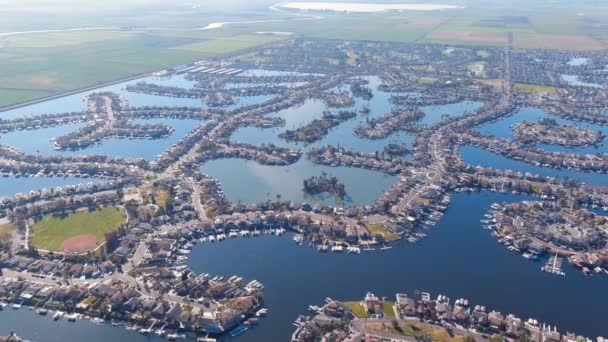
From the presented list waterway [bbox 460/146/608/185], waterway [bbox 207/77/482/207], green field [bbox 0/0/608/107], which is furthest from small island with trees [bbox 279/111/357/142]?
green field [bbox 0/0/608/107]

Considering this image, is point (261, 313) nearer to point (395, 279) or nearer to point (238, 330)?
point (238, 330)

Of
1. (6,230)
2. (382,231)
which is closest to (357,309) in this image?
(382,231)

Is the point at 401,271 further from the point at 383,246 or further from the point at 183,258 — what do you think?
the point at 183,258

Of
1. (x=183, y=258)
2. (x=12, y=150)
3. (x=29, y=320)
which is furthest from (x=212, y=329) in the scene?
(x=12, y=150)

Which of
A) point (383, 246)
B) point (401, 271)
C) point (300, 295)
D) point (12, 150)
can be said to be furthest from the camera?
point (12, 150)

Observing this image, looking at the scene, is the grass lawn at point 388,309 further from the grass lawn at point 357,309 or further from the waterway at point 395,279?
the grass lawn at point 357,309

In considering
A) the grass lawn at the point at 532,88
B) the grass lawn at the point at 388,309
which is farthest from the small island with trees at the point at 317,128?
the grass lawn at the point at 388,309
